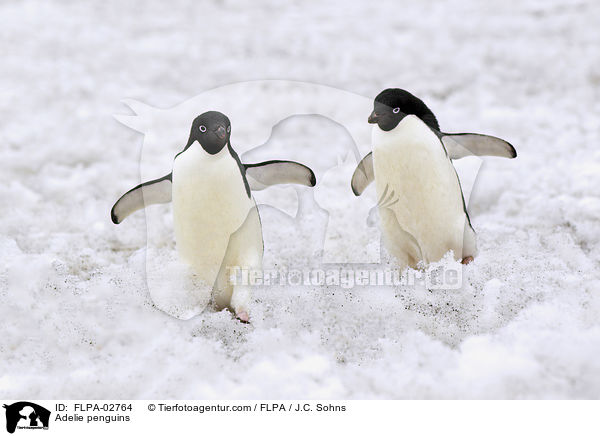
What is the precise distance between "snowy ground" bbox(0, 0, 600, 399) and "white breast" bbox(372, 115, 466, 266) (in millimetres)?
123

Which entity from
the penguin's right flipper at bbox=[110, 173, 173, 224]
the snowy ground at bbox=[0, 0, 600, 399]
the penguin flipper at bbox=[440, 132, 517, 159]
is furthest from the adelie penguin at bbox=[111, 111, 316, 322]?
the penguin flipper at bbox=[440, 132, 517, 159]

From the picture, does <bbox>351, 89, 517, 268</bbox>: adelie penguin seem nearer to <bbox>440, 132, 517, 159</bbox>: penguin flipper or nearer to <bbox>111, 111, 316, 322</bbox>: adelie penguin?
<bbox>440, 132, 517, 159</bbox>: penguin flipper

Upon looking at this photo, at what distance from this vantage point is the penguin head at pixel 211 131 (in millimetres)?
1087

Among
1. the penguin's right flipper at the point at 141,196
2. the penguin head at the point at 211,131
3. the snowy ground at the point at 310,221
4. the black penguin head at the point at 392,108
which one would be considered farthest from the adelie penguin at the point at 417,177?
the penguin's right flipper at the point at 141,196

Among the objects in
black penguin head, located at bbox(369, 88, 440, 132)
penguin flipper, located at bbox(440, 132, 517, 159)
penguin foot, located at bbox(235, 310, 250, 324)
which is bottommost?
penguin foot, located at bbox(235, 310, 250, 324)

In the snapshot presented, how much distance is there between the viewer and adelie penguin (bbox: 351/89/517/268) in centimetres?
120

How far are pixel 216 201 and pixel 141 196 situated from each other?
0.63ft

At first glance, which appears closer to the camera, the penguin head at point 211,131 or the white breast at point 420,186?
the penguin head at point 211,131
